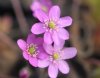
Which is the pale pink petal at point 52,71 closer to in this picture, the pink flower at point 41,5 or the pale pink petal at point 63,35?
the pale pink petal at point 63,35

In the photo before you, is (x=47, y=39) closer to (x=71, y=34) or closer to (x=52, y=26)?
(x=52, y=26)

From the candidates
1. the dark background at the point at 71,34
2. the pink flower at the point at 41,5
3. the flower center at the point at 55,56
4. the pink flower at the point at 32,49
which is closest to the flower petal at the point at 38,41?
the pink flower at the point at 32,49

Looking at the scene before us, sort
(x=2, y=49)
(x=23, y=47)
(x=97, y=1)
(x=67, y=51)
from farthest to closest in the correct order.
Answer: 1. (x=97, y=1)
2. (x=2, y=49)
3. (x=67, y=51)
4. (x=23, y=47)

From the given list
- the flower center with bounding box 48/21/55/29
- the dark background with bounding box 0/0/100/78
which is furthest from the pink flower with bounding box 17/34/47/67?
the dark background with bounding box 0/0/100/78

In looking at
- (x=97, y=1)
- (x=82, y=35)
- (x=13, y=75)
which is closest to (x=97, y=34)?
(x=82, y=35)

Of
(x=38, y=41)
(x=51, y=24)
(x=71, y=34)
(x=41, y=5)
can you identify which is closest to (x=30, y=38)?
(x=38, y=41)

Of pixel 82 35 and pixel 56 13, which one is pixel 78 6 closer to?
pixel 82 35

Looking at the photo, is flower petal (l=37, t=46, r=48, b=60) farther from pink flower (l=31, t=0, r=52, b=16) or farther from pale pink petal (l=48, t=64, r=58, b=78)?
pink flower (l=31, t=0, r=52, b=16)
